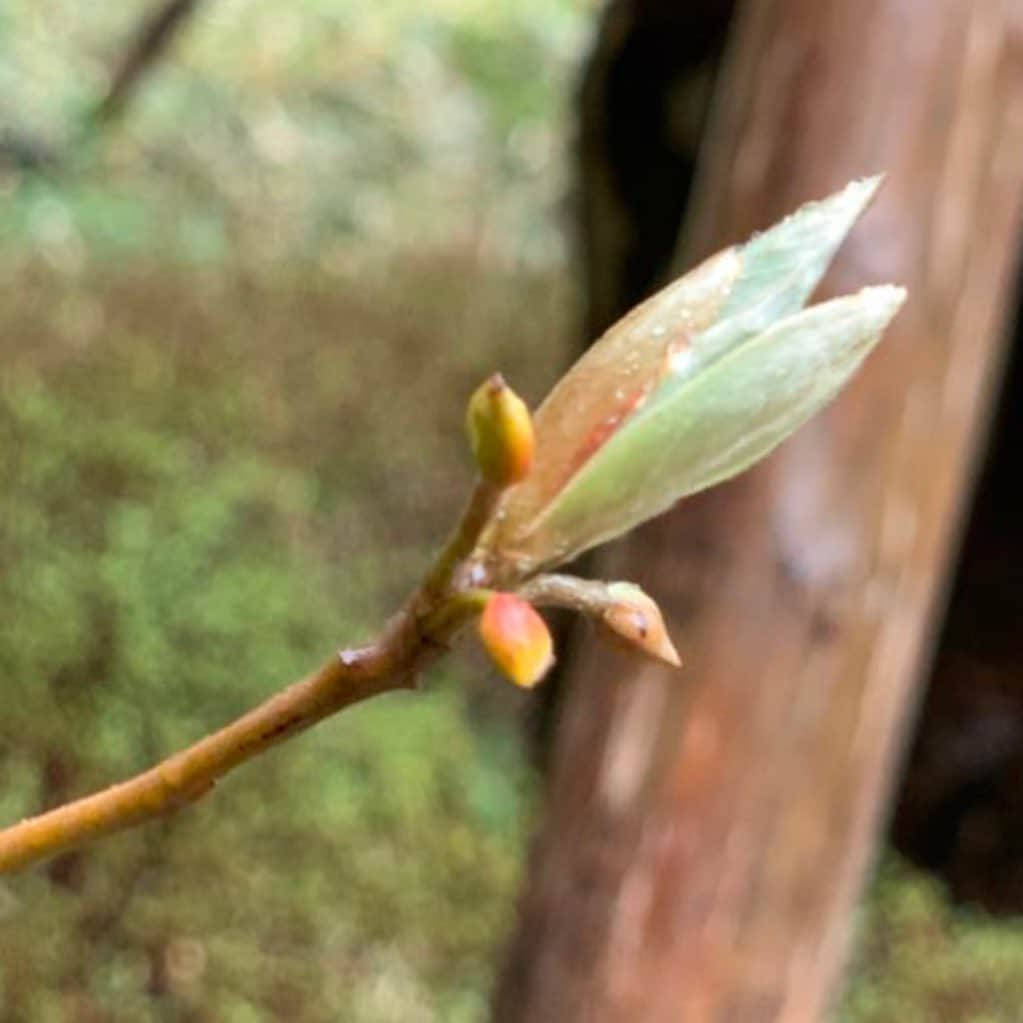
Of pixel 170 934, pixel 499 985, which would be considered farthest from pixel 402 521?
pixel 499 985

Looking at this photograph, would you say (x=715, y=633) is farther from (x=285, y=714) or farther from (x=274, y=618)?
(x=274, y=618)

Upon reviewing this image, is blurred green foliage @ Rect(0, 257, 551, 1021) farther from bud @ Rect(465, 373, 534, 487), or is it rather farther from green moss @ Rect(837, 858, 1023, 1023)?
bud @ Rect(465, 373, 534, 487)

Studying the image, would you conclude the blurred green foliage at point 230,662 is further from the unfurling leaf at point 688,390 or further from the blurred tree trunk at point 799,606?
the unfurling leaf at point 688,390

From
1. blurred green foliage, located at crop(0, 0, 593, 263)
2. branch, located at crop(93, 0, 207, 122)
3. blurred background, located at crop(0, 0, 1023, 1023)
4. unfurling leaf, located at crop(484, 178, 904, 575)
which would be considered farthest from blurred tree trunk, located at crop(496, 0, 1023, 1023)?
blurred green foliage, located at crop(0, 0, 593, 263)

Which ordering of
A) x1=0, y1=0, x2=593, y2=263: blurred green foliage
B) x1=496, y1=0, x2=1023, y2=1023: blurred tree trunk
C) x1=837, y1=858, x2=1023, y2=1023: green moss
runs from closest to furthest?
x1=496, y1=0, x2=1023, y2=1023: blurred tree trunk < x1=837, y1=858, x2=1023, y2=1023: green moss < x1=0, y1=0, x2=593, y2=263: blurred green foliage

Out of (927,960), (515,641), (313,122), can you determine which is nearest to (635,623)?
(515,641)

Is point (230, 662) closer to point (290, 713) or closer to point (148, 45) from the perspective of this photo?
point (148, 45)

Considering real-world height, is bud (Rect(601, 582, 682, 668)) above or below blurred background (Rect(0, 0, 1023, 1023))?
above
